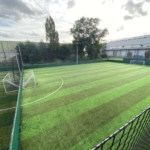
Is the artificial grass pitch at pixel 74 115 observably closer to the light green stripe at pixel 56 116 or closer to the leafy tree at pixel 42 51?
the light green stripe at pixel 56 116

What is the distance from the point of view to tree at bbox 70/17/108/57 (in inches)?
1131

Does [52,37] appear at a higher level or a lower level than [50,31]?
lower

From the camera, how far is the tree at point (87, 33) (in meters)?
28.7

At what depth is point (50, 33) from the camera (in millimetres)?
22203

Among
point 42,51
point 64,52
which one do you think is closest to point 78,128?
point 42,51

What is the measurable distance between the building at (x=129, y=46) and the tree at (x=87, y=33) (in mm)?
15838

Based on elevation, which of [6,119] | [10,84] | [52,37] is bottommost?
[10,84]

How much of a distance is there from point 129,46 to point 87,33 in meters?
21.1

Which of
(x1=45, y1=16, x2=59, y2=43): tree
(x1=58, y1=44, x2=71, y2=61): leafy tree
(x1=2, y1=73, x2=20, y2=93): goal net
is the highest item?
(x1=45, y1=16, x2=59, y2=43): tree

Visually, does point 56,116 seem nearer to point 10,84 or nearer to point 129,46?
point 10,84

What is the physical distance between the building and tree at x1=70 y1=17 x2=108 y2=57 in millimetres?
15838

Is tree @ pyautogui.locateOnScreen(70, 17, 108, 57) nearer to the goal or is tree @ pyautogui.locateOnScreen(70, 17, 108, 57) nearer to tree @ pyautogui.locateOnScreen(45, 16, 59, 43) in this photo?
tree @ pyautogui.locateOnScreen(45, 16, 59, 43)

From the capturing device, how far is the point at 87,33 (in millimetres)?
29438

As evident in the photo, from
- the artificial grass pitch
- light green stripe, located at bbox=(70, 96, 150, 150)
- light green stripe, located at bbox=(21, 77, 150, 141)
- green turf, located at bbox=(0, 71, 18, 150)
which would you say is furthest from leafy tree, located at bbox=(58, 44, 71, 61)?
light green stripe, located at bbox=(70, 96, 150, 150)
